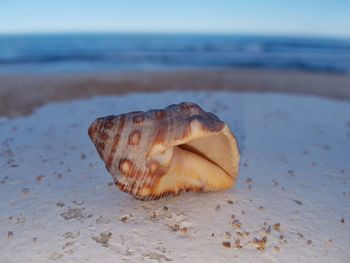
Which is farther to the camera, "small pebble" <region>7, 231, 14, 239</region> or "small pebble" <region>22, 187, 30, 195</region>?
"small pebble" <region>22, 187, 30, 195</region>

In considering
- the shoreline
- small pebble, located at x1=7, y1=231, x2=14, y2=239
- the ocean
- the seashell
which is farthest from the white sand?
the ocean

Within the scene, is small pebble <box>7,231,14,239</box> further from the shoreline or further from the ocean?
the ocean

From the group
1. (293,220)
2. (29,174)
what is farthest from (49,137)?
(293,220)

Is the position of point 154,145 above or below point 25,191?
above

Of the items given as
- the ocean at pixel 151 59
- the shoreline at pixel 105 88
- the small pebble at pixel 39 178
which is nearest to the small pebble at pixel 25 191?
the small pebble at pixel 39 178

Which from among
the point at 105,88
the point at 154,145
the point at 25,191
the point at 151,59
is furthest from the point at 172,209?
the point at 151,59

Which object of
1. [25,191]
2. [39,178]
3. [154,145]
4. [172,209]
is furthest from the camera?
[39,178]

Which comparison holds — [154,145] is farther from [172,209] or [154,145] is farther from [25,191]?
[25,191]
